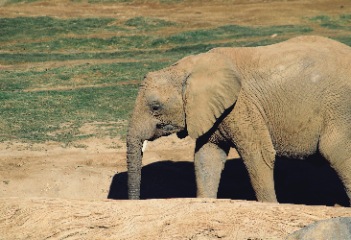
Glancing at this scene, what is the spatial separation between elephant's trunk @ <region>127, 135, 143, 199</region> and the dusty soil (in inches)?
34.9

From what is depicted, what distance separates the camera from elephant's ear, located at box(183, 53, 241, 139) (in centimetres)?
1208

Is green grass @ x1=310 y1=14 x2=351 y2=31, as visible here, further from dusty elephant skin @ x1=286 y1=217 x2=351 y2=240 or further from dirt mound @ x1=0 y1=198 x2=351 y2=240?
dusty elephant skin @ x1=286 y1=217 x2=351 y2=240

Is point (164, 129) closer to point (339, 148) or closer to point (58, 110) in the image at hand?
point (339, 148)

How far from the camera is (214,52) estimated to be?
41.6 feet

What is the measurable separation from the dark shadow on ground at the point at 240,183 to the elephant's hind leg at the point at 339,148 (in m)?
1.85

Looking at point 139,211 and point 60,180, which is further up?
point 139,211

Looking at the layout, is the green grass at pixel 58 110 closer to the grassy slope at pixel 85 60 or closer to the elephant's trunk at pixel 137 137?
the grassy slope at pixel 85 60

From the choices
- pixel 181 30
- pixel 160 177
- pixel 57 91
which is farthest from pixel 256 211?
pixel 181 30

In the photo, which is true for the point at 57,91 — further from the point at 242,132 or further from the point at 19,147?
the point at 242,132

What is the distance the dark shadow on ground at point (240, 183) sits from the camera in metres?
14.7

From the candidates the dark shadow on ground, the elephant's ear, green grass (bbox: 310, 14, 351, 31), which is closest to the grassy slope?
green grass (bbox: 310, 14, 351, 31)

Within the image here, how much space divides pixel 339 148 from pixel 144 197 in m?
4.52

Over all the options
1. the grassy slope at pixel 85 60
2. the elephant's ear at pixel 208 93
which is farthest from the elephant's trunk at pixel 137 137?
the grassy slope at pixel 85 60

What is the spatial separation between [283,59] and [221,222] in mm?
4065
